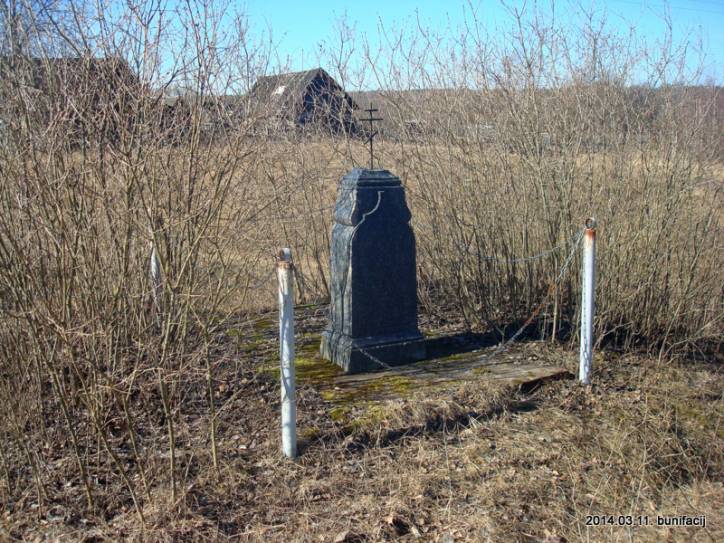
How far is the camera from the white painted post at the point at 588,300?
4.93m

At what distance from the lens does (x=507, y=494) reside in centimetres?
355

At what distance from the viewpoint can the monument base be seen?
513 centimetres

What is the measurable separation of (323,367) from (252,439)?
1224mm

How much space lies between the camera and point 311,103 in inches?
305

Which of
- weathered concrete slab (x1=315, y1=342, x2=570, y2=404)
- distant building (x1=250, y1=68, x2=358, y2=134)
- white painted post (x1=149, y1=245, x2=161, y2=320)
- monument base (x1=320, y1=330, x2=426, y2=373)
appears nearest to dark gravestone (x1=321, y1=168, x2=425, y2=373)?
A: monument base (x1=320, y1=330, x2=426, y2=373)

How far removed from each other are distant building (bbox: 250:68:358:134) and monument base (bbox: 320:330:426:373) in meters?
2.27

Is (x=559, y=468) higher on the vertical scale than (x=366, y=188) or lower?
lower

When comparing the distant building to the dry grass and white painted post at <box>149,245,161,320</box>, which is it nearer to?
white painted post at <box>149,245,161,320</box>

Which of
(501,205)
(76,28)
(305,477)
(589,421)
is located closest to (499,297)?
(501,205)

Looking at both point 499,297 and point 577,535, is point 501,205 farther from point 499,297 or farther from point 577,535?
point 577,535

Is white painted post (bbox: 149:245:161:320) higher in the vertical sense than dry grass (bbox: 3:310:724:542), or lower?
higher

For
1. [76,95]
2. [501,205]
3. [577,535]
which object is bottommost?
[577,535]

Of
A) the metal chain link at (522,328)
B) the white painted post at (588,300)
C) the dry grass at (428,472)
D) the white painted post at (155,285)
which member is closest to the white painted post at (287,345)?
the dry grass at (428,472)

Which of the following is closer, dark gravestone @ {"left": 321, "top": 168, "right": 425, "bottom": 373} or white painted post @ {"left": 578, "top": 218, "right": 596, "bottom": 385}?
white painted post @ {"left": 578, "top": 218, "right": 596, "bottom": 385}
